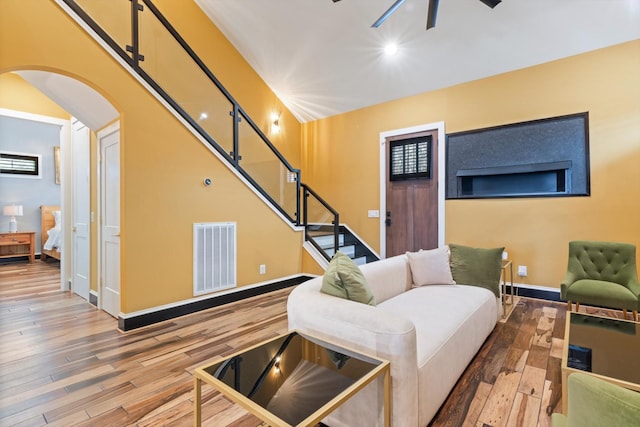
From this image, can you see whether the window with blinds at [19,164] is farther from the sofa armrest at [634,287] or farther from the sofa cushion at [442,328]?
the sofa armrest at [634,287]

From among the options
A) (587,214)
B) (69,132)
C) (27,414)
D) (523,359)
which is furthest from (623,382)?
(69,132)

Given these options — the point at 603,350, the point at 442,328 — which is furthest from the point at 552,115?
the point at 442,328

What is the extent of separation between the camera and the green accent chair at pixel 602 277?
282 centimetres

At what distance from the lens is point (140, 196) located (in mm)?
3174

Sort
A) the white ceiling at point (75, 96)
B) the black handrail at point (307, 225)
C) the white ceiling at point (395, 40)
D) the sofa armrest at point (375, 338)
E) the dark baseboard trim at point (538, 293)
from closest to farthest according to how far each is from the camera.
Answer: the sofa armrest at point (375, 338), the white ceiling at point (75, 96), the white ceiling at point (395, 40), the dark baseboard trim at point (538, 293), the black handrail at point (307, 225)

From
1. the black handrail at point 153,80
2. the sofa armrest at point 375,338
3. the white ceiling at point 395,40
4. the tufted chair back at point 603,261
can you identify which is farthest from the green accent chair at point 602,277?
the black handrail at point 153,80

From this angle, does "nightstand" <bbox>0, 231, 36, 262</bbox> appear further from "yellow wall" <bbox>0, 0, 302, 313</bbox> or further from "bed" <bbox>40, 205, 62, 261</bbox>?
"yellow wall" <bbox>0, 0, 302, 313</bbox>

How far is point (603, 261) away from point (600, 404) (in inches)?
145

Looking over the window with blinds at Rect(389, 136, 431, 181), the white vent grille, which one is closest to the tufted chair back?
the window with blinds at Rect(389, 136, 431, 181)

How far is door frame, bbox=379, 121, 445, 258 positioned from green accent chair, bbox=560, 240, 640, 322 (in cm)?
165

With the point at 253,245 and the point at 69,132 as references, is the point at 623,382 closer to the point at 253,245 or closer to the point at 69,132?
the point at 253,245

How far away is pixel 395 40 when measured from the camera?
430cm

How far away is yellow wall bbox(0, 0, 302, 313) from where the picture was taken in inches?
101

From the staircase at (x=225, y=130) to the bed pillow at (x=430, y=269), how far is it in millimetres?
2104
